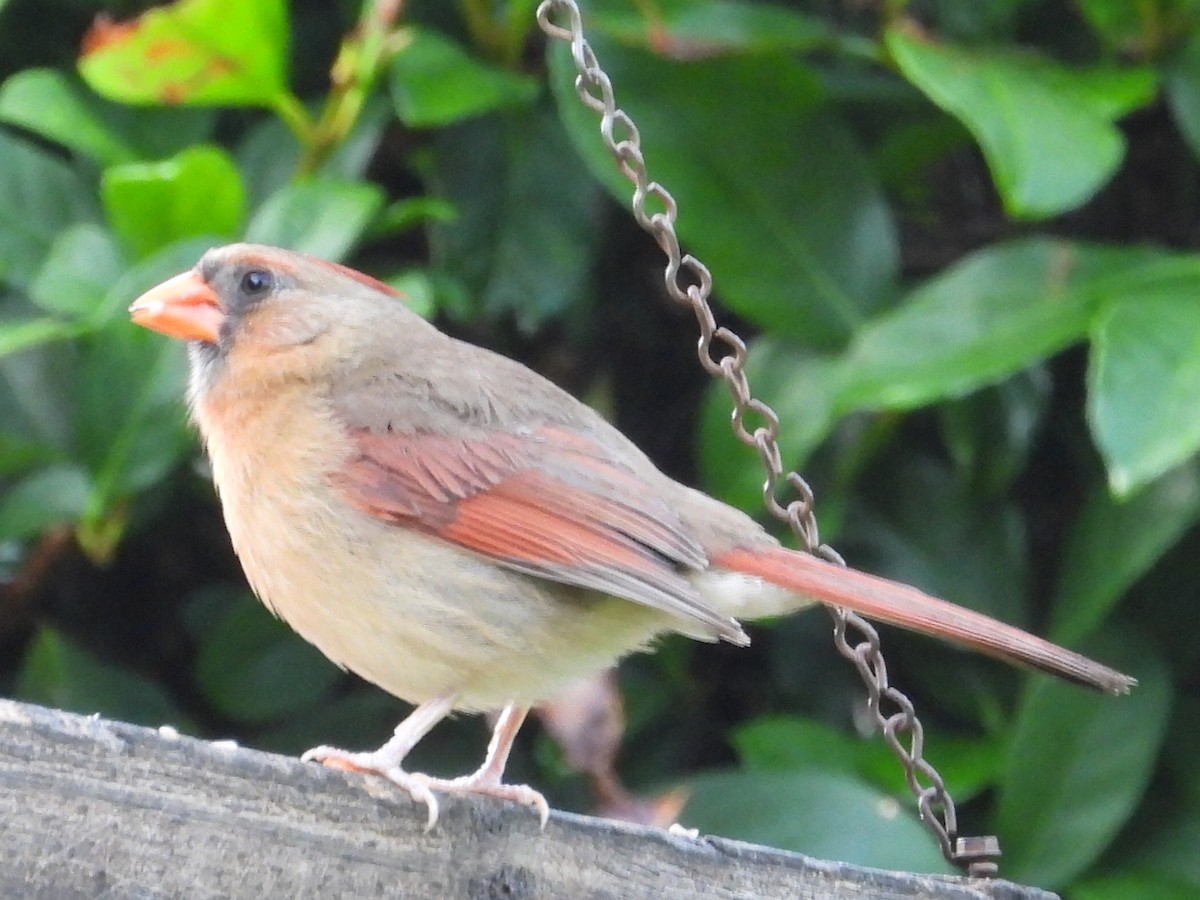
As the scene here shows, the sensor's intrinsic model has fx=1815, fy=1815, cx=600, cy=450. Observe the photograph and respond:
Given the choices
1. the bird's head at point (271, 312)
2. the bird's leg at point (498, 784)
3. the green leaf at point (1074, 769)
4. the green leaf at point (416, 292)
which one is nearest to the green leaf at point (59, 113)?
the bird's head at point (271, 312)

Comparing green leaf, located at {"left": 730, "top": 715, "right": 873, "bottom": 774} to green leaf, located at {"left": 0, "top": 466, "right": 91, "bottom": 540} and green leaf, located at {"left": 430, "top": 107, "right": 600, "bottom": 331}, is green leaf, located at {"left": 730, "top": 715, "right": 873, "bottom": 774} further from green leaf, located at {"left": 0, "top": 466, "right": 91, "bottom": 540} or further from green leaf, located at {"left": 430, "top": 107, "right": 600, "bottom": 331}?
green leaf, located at {"left": 0, "top": 466, "right": 91, "bottom": 540}

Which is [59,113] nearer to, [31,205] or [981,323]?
[31,205]

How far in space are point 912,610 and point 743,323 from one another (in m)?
1.19

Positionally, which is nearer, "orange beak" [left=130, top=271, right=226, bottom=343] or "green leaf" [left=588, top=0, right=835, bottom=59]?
"orange beak" [left=130, top=271, right=226, bottom=343]

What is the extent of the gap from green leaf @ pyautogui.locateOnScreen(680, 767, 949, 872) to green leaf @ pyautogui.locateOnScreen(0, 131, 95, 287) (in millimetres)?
1191

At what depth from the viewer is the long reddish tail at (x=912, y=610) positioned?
1.84m

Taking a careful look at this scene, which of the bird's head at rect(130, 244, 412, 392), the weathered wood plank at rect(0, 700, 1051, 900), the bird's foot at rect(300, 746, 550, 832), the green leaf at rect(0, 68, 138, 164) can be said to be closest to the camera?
the weathered wood plank at rect(0, 700, 1051, 900)

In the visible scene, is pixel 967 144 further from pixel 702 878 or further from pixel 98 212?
pixel 702 878

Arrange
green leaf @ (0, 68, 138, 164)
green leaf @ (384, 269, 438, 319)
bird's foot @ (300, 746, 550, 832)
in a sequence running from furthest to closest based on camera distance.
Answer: green leaf @ (0, 68, 138, 164), green leaf @ (384, 269, 438, 319), bird's foot @ (300, 746, 550, 832)

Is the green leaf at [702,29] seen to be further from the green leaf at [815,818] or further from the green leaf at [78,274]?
the green leaf at [815,818]

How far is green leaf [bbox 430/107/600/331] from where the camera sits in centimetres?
279

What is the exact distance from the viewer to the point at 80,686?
2527mm

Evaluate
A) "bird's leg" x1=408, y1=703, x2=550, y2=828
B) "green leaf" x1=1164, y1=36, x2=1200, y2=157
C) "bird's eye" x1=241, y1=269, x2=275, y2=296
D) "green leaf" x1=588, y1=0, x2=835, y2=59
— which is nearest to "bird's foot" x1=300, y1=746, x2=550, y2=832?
"bird's leg" x1=408, y1=703, x2=550, y2=828

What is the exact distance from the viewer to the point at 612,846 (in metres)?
1.72
